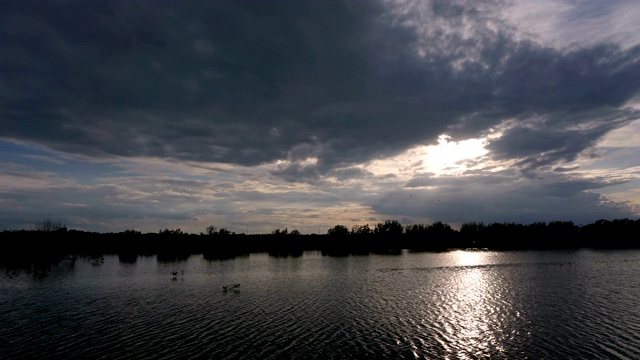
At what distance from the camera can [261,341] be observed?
111ft

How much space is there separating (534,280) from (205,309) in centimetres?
6528

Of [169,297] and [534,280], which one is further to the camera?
[534,280]

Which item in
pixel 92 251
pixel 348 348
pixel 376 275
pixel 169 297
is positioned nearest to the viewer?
pixel 348 348

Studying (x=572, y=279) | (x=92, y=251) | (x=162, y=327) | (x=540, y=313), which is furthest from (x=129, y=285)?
(x=92, y=251)

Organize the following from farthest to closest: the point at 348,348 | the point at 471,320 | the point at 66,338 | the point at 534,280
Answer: the point at 534,280 → the point at 471,320 → the point at 66,338 → the point at 348,348

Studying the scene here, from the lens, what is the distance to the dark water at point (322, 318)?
103 feet

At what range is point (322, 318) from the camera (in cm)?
4297

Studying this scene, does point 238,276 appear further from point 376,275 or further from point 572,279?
point 572,279

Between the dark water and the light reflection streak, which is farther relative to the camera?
the light reflection streak

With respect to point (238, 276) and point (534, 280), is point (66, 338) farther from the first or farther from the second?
point (534, 280)

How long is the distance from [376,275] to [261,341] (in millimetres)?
54399

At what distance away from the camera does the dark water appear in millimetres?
31281

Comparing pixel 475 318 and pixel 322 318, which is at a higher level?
pixel 322 318

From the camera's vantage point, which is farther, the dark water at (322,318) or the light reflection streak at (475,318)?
the light reflection streak at (475,318)
